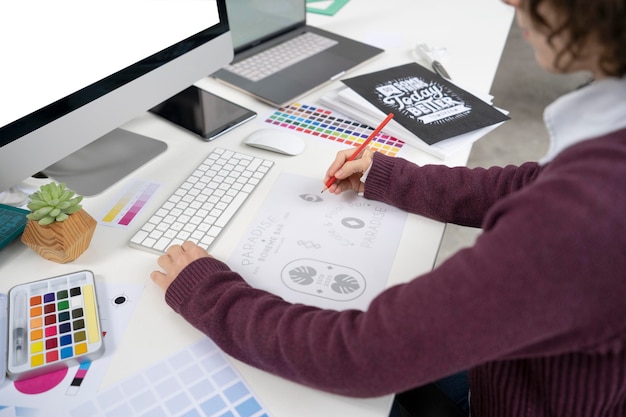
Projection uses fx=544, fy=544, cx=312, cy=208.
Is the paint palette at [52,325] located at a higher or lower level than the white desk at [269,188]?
higher

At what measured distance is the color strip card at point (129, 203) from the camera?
2.57 ft

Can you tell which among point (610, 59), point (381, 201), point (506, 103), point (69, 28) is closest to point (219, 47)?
point (69, 28)

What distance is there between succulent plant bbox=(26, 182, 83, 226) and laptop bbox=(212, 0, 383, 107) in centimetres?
47

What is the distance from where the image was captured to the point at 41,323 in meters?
0.60

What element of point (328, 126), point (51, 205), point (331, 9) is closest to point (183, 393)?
point (51, 205)

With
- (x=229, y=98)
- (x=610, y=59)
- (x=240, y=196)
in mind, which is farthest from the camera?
(x=229, y=98)

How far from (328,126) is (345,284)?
0.41 m

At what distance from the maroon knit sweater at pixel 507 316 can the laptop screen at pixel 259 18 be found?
2.39 feet

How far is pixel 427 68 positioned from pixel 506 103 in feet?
4.73

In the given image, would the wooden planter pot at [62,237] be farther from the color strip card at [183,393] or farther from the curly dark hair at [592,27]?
the curly dark hair at [592,27]

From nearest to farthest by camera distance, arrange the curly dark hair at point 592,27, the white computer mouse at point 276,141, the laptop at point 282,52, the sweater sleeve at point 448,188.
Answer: the curly dark hair at point 592,27 < the sweater sleeve at point 448,188 < the white computer mouse at point 276,141 < the laptop at point 282,52

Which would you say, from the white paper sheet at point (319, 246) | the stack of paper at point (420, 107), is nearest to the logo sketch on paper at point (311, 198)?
the white paper sheet at point (319, 246)

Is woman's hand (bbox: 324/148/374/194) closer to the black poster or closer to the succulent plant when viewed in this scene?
the black poster

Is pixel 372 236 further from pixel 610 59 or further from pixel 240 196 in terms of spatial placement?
pixel 610 59
